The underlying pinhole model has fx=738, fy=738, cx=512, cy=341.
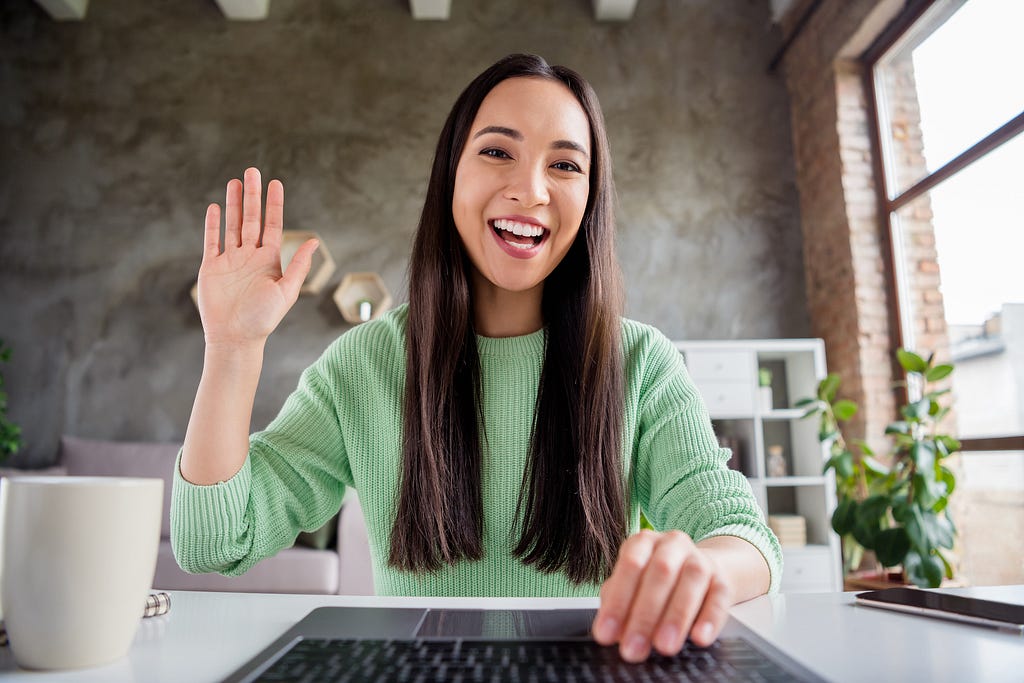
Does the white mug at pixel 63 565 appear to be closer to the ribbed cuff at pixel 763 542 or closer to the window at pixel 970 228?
the ribbed cuff at pixel 763 542

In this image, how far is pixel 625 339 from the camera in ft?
3.70

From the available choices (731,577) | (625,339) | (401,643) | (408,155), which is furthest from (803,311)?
(401,643)

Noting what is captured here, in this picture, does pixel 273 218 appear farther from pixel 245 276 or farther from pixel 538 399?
pixel 538 399

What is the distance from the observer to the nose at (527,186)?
1.03 meters

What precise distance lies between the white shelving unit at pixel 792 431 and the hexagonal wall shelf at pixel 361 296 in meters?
1.65

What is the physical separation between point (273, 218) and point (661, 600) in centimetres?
61

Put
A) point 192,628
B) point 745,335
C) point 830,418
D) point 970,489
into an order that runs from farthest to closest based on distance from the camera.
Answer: point 745,335 < point 830,418 < point 970,489 < point 192,628

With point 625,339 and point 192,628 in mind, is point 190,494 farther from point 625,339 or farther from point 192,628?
point 625,339

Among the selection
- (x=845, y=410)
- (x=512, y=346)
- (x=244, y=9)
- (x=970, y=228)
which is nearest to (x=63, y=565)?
(x=512, y=346)

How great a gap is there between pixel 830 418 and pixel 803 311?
39.2 inches

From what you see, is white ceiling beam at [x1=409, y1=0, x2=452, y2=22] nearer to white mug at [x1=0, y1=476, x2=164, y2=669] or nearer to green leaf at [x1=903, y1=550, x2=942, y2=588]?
green leaf at [x1=903, y1=550, x2=942, y2=588]

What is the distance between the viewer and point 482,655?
1.56ft

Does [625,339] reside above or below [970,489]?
above

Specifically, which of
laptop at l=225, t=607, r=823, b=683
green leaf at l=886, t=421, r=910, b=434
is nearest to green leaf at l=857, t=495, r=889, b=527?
green leaf at l=886, t=421, r=910, b=434
